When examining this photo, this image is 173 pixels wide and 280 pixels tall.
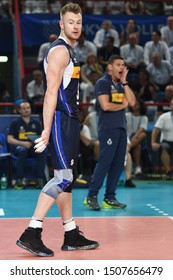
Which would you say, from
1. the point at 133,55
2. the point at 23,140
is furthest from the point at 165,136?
the point at 133,55

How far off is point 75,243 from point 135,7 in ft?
47.0

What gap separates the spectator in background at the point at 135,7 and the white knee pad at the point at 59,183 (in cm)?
1404

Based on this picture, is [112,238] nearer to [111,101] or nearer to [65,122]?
[65,122]

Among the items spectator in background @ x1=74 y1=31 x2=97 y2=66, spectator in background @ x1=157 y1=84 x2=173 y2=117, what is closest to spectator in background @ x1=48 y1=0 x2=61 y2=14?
spectator in background @ x1=74 y1=31 x2=97 y2=66

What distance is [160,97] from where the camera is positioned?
58.0 feet

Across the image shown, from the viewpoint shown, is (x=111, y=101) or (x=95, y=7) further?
(x=95, y=7)

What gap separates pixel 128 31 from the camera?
19.4m

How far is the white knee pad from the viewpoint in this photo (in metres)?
6.96

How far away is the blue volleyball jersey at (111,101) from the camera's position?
1049cm

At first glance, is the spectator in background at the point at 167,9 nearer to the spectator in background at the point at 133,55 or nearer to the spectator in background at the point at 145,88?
the spectator in background at the point at 133,55

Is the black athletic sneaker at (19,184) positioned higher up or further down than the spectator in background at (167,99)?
further down

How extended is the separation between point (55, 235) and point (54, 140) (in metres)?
1.44

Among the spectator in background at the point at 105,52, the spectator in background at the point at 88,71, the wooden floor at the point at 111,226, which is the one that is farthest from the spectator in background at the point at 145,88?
the wooden floor at the point at 111,226
